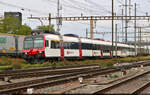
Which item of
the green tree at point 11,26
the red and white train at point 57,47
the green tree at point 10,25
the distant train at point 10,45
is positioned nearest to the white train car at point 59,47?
the red and white train at point 57,47

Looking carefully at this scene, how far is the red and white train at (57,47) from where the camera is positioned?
25.2 metres

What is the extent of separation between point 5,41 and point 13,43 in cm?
164

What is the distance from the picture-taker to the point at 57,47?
87.9 ft

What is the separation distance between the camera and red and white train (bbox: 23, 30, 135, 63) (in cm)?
2517

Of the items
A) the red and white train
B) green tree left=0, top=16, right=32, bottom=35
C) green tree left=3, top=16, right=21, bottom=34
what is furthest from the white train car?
green tree left=3, top=16, right=21, bottom=34

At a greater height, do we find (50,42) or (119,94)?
(50,42)

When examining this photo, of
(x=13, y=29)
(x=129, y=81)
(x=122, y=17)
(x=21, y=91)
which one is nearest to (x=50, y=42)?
(x=129, y=81)

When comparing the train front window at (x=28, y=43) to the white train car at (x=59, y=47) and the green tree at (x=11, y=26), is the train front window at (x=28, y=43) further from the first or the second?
the green tree at (x=11, y=26)

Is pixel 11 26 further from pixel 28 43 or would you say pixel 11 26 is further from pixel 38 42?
pixel 38 42

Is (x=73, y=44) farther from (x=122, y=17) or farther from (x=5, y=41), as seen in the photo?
(x=122, y=17)

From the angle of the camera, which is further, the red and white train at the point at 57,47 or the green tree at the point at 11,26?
the green tree at the point at 11,26

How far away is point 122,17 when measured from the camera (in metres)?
45.7

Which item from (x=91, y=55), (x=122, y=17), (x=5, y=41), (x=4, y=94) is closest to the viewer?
(x=4, y=94)

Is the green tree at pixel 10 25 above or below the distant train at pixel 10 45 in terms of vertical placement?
above
